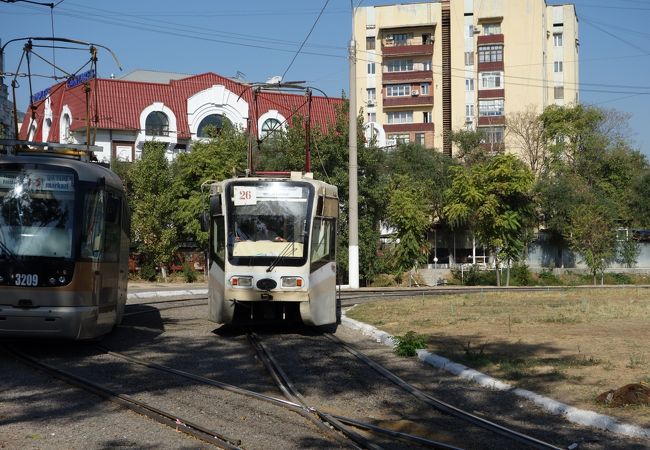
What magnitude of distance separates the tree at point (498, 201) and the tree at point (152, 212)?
17.9 meters

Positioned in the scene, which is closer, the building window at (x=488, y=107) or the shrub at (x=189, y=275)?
the shrub at (x=189, y=275)

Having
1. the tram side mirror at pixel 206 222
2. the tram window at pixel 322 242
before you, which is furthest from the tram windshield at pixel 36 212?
the tram window at pixel 322 242

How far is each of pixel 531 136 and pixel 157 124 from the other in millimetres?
30719

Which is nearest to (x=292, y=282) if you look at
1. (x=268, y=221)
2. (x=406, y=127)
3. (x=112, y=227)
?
(x=268, y=221)

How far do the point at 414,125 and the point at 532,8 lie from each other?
15.0 m

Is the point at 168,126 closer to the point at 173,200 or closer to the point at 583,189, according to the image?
the point at 173,200

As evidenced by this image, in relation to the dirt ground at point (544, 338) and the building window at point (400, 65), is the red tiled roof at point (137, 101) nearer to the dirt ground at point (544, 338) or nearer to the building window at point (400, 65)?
the building window at point (400, 65)

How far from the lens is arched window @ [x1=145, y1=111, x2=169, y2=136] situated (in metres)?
57.4

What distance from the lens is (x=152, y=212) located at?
136 ft

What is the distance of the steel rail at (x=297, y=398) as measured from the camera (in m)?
6.84

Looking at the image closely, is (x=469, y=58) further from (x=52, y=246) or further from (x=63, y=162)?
(x=52, y=246)

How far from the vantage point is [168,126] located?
190 feet

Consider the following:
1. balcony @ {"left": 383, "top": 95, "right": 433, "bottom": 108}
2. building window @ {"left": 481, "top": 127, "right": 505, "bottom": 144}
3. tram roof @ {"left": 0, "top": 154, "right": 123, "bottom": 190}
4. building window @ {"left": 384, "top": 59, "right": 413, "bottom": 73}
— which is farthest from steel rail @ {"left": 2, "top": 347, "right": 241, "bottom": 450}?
building window @ {"left": 384, "top": 59, "right": 413, "bottom": 73}

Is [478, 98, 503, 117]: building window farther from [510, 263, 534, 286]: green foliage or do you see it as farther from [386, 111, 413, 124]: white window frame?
[510, 263, 534, 286]: green foliage
